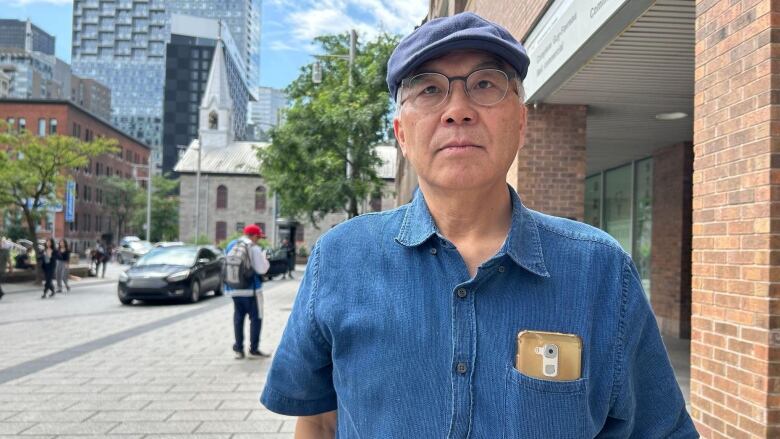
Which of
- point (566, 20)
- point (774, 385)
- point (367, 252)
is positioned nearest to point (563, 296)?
point (367, 252)

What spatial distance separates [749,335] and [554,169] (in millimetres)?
4904

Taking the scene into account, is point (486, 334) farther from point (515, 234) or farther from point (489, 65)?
point (489, 65)

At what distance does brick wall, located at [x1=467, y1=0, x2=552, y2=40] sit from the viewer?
744 centimetres

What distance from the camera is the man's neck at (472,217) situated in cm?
143

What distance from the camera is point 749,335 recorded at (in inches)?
127

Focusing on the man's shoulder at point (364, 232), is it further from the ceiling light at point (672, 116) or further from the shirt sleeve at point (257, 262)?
the ceiling light at point (672, 116)

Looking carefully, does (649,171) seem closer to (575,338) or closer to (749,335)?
(749,335)

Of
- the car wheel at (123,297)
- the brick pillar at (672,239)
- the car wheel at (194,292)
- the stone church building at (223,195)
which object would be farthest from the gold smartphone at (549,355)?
the stone church building at (223,195)

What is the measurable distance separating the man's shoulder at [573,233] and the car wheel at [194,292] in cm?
1640

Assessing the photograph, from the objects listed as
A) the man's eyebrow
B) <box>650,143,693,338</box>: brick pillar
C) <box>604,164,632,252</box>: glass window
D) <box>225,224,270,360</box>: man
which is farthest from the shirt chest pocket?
<box>604,164,632,252</box>: glass window

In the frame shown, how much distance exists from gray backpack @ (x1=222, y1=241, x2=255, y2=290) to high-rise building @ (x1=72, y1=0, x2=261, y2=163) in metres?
156

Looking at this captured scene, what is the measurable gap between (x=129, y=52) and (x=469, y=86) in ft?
590

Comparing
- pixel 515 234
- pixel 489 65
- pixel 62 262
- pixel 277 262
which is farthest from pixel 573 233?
pixel 277 262

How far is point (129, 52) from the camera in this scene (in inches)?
6432
